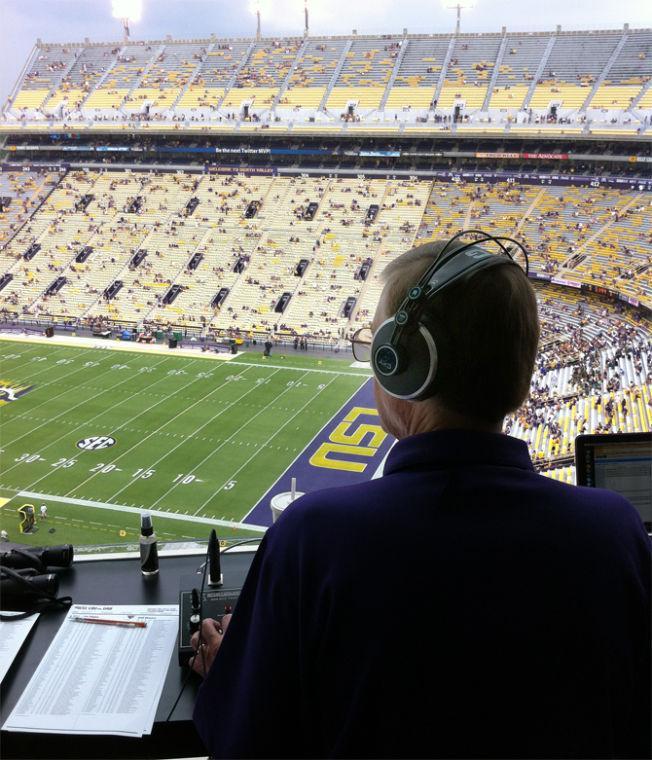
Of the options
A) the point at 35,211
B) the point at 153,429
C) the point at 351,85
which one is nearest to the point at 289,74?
the point at 351,85

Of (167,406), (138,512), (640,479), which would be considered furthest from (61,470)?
(640,479)

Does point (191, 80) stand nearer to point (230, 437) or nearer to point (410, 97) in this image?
point (410, 97)

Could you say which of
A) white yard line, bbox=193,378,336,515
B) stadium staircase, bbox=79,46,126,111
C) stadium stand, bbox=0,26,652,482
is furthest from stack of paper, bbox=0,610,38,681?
stadium staircase, bbox=79,46,126,111

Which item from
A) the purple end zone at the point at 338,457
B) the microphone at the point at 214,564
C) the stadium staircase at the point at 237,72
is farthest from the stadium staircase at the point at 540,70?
the microphone at the point at 214,564

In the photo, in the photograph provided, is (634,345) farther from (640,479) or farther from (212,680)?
(212,680)

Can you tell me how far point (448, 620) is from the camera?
53 cm

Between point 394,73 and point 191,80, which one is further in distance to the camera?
point 191,80

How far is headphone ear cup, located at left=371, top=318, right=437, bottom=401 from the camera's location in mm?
Answer: 589

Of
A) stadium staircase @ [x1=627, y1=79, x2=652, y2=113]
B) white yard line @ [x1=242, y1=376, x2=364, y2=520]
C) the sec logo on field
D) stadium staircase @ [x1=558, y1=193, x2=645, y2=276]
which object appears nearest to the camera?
white yard line @ [x1=242, y1=376, x2=364, y2=520]

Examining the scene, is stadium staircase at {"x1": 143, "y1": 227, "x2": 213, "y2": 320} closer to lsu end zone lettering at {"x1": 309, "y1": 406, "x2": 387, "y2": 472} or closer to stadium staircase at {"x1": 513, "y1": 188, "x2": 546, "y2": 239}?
lsu end zone lettering at {"x1": 309, "y1": 406, "x2": 387, "y2": 472}

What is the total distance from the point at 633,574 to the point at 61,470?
735 cm

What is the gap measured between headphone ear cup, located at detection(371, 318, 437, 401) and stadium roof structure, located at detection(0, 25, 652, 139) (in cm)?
1590

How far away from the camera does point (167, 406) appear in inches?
360

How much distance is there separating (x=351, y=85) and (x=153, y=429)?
535 inches
